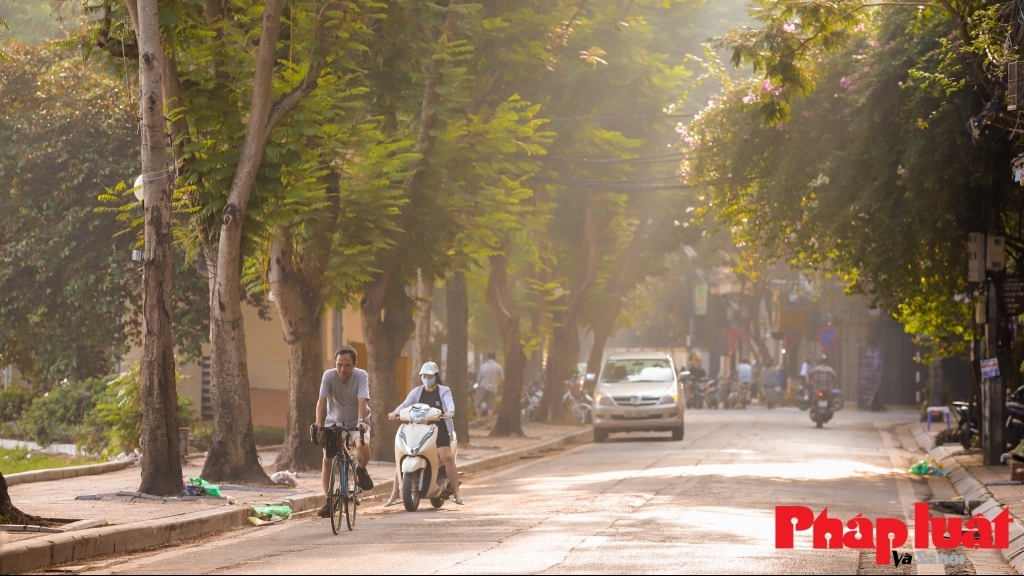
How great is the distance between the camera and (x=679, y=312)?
81938 millimetres

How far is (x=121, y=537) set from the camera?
1241 cm

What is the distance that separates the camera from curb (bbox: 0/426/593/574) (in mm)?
10875

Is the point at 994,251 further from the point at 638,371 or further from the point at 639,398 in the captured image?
the point at 638,371

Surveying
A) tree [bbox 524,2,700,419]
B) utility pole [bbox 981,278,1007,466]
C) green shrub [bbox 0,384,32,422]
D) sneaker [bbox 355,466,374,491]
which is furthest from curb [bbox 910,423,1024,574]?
green shrub [bbox 0,384,32,422]

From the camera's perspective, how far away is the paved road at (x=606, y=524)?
10414 mm

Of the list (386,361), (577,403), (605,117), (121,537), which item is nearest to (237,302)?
(386,361)

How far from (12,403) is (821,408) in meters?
18.9

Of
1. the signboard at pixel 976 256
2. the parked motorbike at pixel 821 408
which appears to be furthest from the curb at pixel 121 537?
the parked motorbike at pixel 821 408

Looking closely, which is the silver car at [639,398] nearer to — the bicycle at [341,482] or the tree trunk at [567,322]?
the tree trunk at [567,322]

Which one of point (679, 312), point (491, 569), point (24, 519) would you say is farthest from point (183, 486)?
point (679, 312)

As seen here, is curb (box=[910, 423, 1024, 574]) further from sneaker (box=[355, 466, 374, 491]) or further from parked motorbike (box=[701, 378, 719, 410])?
parked motorbike (box=[701, 378, 719, 410])

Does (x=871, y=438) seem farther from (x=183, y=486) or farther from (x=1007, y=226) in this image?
(x=183, y=486)

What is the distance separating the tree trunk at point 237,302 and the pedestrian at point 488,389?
21.3m

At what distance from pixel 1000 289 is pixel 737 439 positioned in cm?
858
